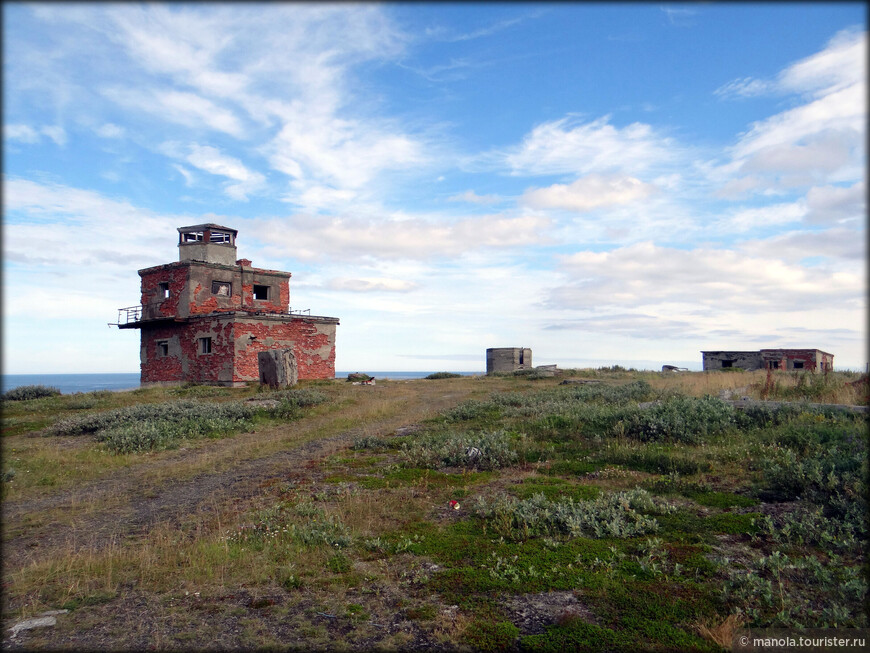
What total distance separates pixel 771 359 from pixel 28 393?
52.2m

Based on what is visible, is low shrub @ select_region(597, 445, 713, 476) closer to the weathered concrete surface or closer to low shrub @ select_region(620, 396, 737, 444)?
low shrub @ select_region(620, 396, 737, 444)

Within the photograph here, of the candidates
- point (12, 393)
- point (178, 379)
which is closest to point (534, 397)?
point (178, 379)

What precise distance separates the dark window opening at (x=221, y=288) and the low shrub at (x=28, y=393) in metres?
11.4

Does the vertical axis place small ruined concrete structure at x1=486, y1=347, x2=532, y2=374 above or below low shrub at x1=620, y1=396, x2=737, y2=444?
above

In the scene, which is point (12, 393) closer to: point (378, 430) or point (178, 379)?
point (178, 379)

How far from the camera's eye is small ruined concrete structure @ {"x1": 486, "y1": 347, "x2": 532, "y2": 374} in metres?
49.2

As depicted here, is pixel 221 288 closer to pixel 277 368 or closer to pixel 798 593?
pixel 277 368

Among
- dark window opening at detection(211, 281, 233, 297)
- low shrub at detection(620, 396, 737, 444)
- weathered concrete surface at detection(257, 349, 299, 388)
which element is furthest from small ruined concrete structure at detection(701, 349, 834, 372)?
dark window opening at detection(211, 281, 233, 297)

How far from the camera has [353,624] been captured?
178 inches

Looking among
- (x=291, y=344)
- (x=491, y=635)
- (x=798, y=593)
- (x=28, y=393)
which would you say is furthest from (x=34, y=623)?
(x=291, y=344)

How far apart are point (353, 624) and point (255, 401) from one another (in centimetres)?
1655

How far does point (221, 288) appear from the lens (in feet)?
121

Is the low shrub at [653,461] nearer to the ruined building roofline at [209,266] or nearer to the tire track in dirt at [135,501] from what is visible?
the tire track in dirt at [135,501]

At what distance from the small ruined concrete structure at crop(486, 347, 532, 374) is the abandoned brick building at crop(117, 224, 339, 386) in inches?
737
